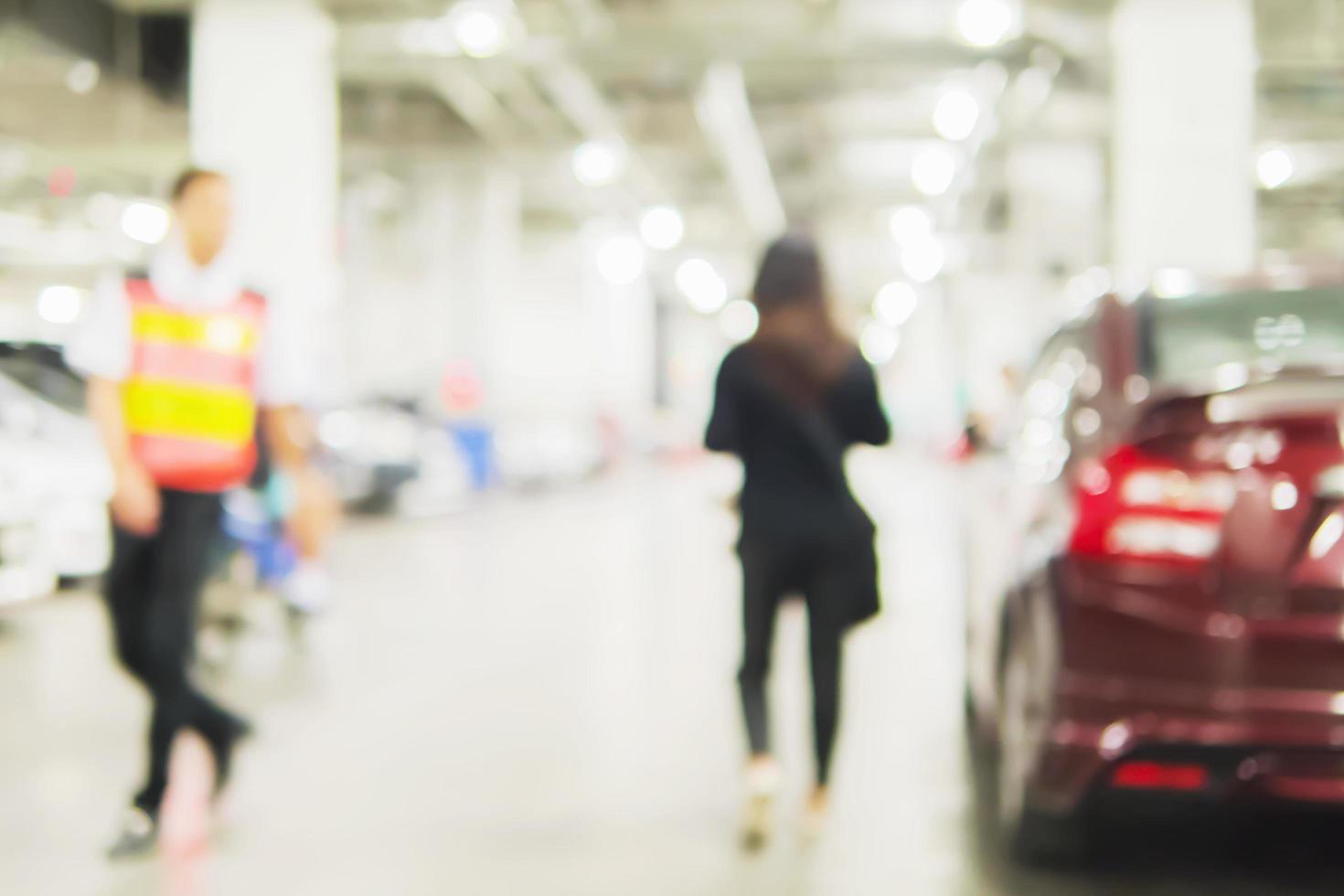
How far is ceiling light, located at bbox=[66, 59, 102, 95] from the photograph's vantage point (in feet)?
54.4

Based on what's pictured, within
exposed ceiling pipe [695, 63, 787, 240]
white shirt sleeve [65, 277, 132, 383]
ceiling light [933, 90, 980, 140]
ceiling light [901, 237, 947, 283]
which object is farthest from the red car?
ceiling light [901, 237, 947, 283]

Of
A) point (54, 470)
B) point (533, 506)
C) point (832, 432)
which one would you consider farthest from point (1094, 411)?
point (533, 506)

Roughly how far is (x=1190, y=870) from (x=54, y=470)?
23.4 ft

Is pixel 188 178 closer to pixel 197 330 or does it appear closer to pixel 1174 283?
pixel 197 330

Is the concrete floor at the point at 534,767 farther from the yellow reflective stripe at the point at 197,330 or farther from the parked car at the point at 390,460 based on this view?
the parked car at the point at 390,460

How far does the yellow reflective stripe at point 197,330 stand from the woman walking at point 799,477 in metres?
1.39

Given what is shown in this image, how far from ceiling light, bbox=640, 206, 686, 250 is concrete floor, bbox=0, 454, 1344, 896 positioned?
25476mm

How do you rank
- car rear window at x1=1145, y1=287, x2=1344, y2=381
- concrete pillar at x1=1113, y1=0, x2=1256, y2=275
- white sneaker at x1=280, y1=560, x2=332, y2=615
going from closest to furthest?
1. car rear window at x1=1145, y1=287, x2=1344, y2=381
2. white sneaker at x1=280, y1=560, x2=332, y2=615
3. concrete pillar at x1=1113, y1=0, x2=1256, y2=275

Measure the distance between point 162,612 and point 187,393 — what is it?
0.61 metres

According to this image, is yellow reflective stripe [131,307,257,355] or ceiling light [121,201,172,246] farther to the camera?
ceiling light [121,201,172,246]

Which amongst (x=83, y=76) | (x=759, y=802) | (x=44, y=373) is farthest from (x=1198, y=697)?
(x=83, y=76)

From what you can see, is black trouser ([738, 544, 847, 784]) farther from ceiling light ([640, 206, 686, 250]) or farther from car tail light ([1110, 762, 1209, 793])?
ceiling light ([640, 206, 686, 250])

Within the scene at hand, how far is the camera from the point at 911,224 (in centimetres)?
4119

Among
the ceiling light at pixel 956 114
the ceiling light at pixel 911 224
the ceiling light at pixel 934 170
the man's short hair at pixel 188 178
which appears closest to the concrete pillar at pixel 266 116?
the man's short hair at pixel 188 178
